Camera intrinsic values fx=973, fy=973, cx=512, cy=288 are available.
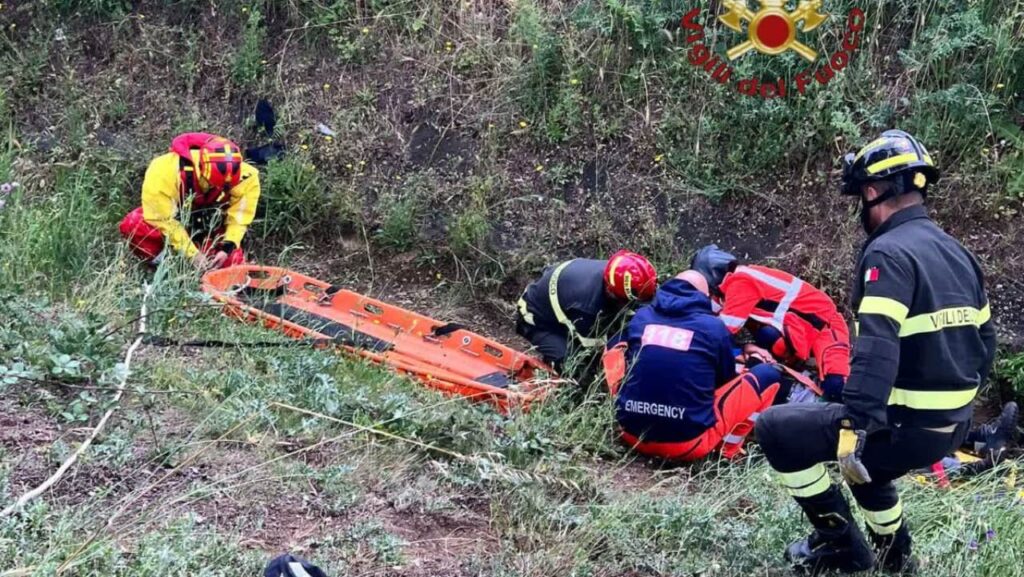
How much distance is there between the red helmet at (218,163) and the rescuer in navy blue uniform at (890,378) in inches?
173

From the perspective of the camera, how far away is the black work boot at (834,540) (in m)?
3.48

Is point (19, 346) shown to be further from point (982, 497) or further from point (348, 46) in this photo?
point (348, 46)

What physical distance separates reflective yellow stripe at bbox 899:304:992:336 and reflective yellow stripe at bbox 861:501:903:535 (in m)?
0.71

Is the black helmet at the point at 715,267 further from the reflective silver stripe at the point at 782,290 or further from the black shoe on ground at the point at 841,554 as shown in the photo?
the black shoe on ground at the point at 841,554

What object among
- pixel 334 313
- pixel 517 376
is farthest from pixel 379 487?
pixel 334 313

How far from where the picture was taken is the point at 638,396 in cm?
523

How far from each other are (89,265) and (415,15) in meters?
3.55

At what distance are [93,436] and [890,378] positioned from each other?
8.91 feet

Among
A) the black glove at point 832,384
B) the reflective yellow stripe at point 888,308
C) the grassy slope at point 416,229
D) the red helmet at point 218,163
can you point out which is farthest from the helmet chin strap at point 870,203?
the red helmet at point 218,163

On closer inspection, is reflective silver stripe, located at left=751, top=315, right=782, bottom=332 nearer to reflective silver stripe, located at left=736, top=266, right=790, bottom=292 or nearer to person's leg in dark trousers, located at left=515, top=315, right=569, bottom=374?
reflective silver stripe, located at left=736, top=266, right=790, bottom=292

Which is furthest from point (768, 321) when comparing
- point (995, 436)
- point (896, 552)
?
point (896, 552)

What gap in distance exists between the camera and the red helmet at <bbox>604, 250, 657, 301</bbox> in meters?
5.94

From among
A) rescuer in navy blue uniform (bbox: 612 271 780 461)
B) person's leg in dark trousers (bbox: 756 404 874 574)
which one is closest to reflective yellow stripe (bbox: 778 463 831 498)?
person's leg in dark trousers (bbox: 756 404 874 574)

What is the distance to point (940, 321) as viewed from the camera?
322 centimetres
